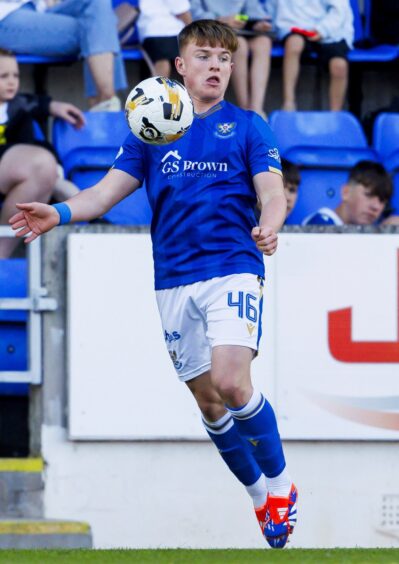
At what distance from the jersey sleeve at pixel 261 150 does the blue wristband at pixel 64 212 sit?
78cm

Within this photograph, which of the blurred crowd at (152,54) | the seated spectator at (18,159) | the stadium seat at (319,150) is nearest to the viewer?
the seated spectator at (18,159)

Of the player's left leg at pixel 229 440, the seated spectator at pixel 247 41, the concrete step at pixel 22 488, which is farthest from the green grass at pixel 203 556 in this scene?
the seated spectator at pixel 247 41

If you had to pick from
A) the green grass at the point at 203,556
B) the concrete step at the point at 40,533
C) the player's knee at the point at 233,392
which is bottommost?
the concrete step at the point at 40,533

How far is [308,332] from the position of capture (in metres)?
8.02

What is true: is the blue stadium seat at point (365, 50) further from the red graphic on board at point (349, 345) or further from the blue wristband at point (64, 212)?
the blue wristband at point (64, 212)

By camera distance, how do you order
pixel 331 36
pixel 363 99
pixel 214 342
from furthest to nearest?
1. pixel 363 99
2. pixel 331 36
3. pixel 214 342

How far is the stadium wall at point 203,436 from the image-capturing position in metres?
7.91

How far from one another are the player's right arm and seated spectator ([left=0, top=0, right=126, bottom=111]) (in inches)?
131

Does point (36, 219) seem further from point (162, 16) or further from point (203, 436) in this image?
point (162, 16)

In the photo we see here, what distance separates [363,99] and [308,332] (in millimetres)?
3181

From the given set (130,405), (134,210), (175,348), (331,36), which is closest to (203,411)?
(175,348)

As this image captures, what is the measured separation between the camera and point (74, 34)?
9.33 meters

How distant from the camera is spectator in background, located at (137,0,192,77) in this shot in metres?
9.38

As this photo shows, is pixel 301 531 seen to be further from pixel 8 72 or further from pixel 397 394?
pixel 8 72
